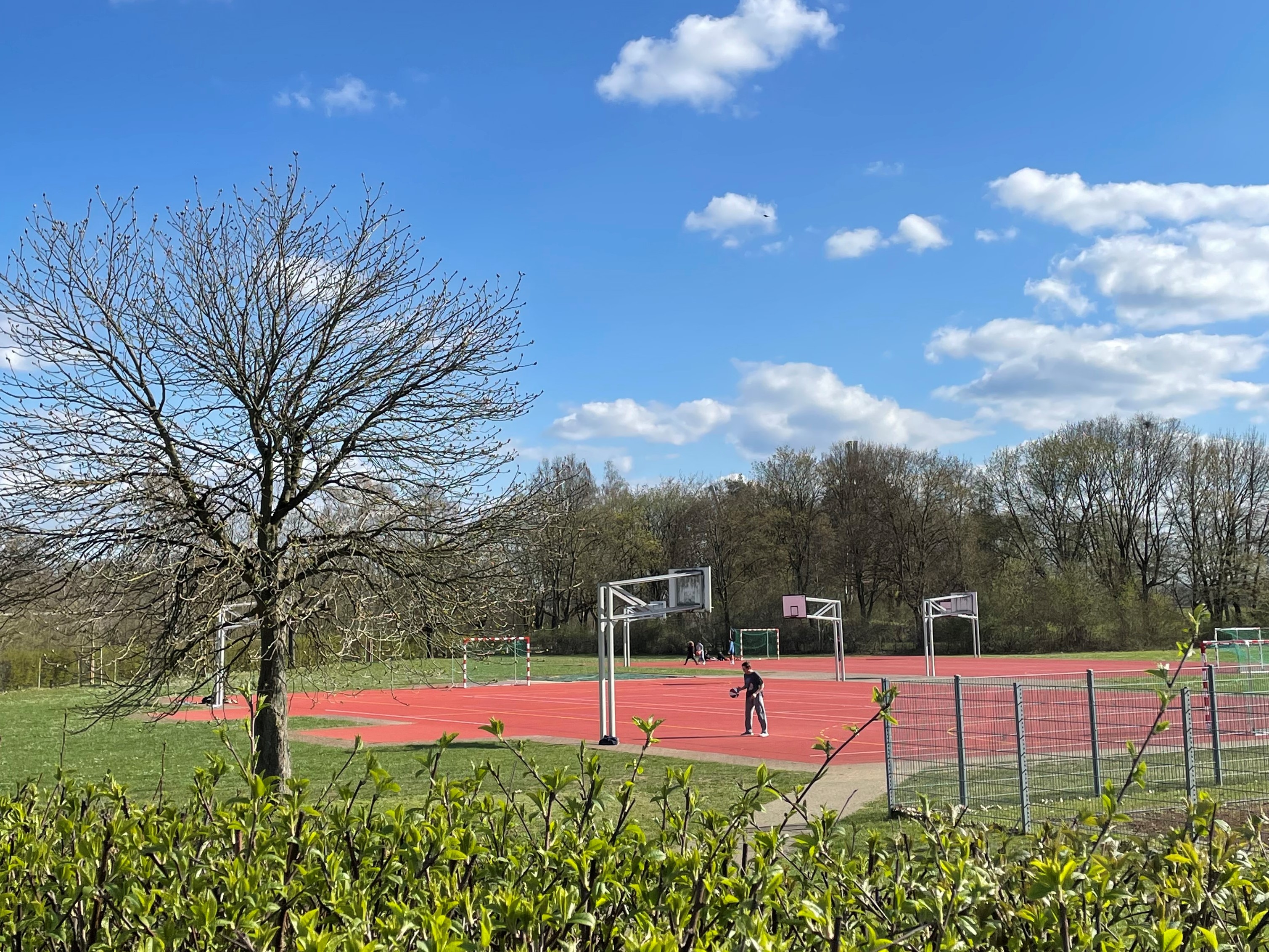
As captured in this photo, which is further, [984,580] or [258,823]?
[984,580]

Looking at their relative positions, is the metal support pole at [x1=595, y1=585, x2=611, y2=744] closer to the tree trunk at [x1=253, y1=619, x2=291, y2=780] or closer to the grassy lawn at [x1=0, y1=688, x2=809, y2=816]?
the grassy lawn at [x1=0, y1=688, x2=809, y2=816]

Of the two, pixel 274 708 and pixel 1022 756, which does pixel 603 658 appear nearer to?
pixel 274 708

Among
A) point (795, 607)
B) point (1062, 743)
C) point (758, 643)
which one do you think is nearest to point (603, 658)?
point (1062, 743)

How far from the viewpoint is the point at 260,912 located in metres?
2.35

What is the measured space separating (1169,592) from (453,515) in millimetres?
62997

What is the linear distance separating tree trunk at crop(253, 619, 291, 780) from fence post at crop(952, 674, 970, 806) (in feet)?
22.6

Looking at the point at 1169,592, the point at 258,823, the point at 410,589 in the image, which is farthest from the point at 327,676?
the point at 1169,592

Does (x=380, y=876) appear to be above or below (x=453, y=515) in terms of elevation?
below

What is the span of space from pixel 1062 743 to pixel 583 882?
401 inches

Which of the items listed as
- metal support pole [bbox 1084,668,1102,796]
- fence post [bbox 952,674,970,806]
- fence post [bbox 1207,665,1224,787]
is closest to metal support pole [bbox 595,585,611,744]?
fence post [bbox 952,674,970,806]

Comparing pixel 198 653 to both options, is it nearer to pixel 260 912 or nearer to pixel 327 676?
pixel 327 676

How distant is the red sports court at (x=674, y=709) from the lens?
19875mm

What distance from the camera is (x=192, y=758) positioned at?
19.0 m

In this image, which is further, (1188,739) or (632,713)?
(632,713)
